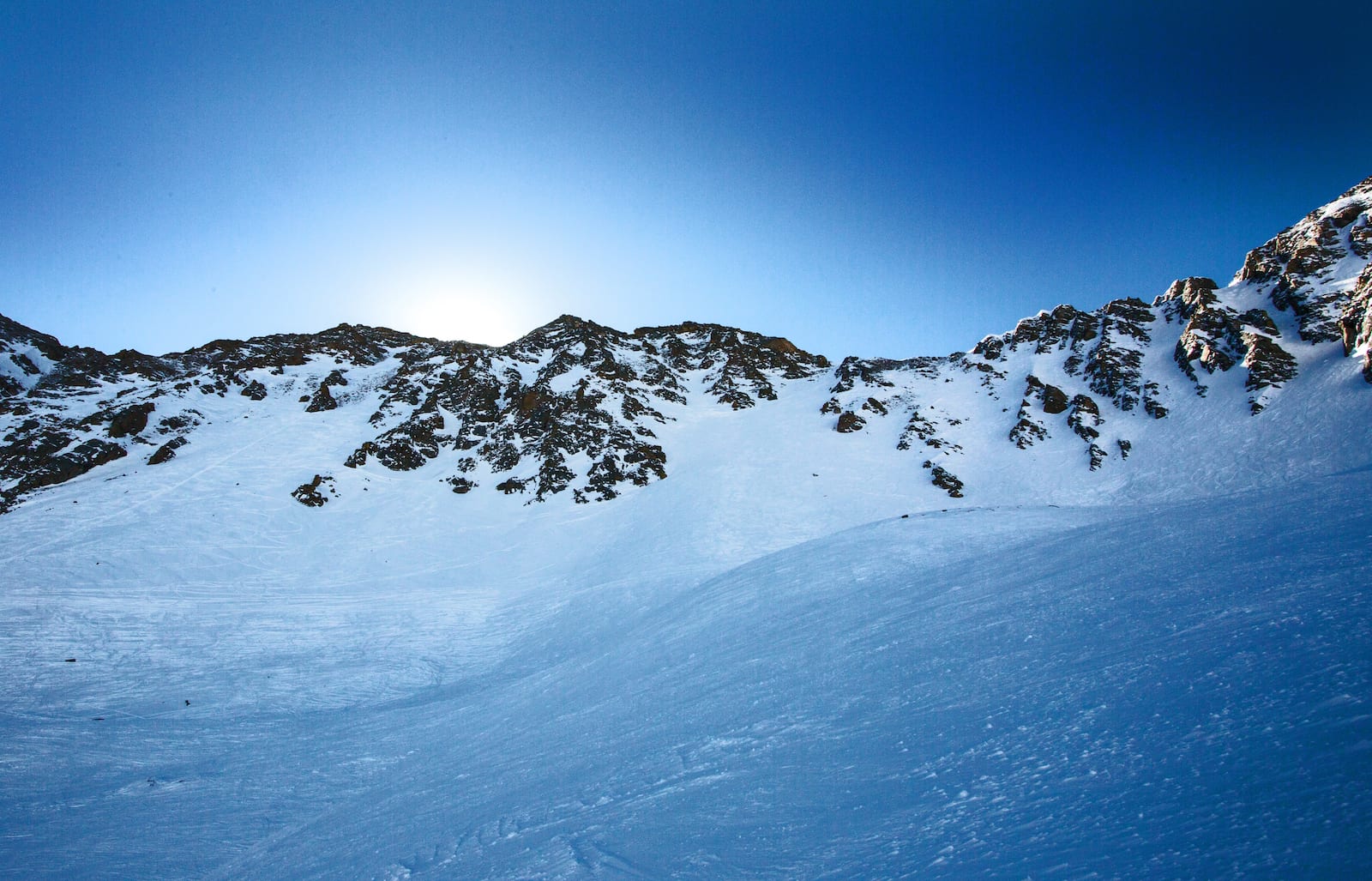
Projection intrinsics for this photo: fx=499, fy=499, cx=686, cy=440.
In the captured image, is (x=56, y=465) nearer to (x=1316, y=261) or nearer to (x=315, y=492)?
(x=315, y=492)

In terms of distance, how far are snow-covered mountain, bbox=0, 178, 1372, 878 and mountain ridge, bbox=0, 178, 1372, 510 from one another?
416 millimetres

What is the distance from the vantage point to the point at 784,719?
250 inches

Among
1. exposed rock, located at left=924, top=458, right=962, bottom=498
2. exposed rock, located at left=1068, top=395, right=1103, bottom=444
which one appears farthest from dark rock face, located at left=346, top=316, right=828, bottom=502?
exposed rock, located at left=1068, top=395, right=1103, bottom=444

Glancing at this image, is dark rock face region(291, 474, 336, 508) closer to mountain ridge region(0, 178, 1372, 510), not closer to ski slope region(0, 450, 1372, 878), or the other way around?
mountain ridge region(0, 178, 1372, 510)

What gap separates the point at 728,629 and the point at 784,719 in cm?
539

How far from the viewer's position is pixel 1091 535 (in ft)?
38.6

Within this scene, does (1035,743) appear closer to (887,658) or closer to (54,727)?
(887,658)

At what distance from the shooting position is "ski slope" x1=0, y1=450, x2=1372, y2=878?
334 centimetres

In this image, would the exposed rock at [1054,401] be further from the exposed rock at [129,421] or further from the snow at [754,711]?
the exposed rock at [129,421]

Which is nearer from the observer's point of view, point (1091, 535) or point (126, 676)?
point (1091, 535)

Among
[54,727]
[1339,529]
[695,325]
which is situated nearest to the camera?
[1339,529]

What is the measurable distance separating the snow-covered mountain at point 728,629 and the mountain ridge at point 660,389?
0.42 m

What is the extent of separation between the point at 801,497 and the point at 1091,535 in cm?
2128

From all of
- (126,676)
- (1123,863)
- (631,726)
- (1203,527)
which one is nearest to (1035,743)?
(1123,863)
